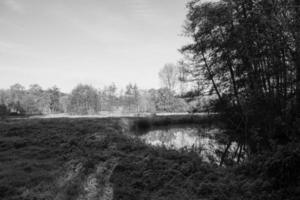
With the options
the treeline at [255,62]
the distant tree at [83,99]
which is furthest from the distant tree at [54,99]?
the treeline at [255,62]

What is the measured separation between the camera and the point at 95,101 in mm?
40875

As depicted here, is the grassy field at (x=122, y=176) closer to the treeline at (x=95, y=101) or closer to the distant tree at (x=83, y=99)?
the treeline at (x=95, y=101)

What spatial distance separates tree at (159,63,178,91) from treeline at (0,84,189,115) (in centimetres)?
197

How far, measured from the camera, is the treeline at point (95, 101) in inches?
1484

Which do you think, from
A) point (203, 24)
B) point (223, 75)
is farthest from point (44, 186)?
point (203, 24)

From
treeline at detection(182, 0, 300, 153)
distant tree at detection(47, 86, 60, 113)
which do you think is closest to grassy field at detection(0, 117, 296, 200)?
treeline at detection(182, 0, 300, 153)

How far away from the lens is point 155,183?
4023mm

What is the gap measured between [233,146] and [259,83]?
154 inches

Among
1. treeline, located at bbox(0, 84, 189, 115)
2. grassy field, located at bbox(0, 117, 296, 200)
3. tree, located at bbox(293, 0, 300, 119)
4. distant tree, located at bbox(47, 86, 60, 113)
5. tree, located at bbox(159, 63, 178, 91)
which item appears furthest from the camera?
distant tree, located at bbox(47, 86, 60, 113)

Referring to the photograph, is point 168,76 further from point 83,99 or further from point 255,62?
point 255,62

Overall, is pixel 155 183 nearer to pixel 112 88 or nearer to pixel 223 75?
pixel 223 75

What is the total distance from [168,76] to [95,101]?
57.1 ft

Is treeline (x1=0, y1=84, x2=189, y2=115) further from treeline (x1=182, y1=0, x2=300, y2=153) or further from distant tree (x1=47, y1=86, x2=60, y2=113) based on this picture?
treeline (x1=182, y1=0, x2=300, y2=153)

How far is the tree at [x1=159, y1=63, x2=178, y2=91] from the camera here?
38575 mm
